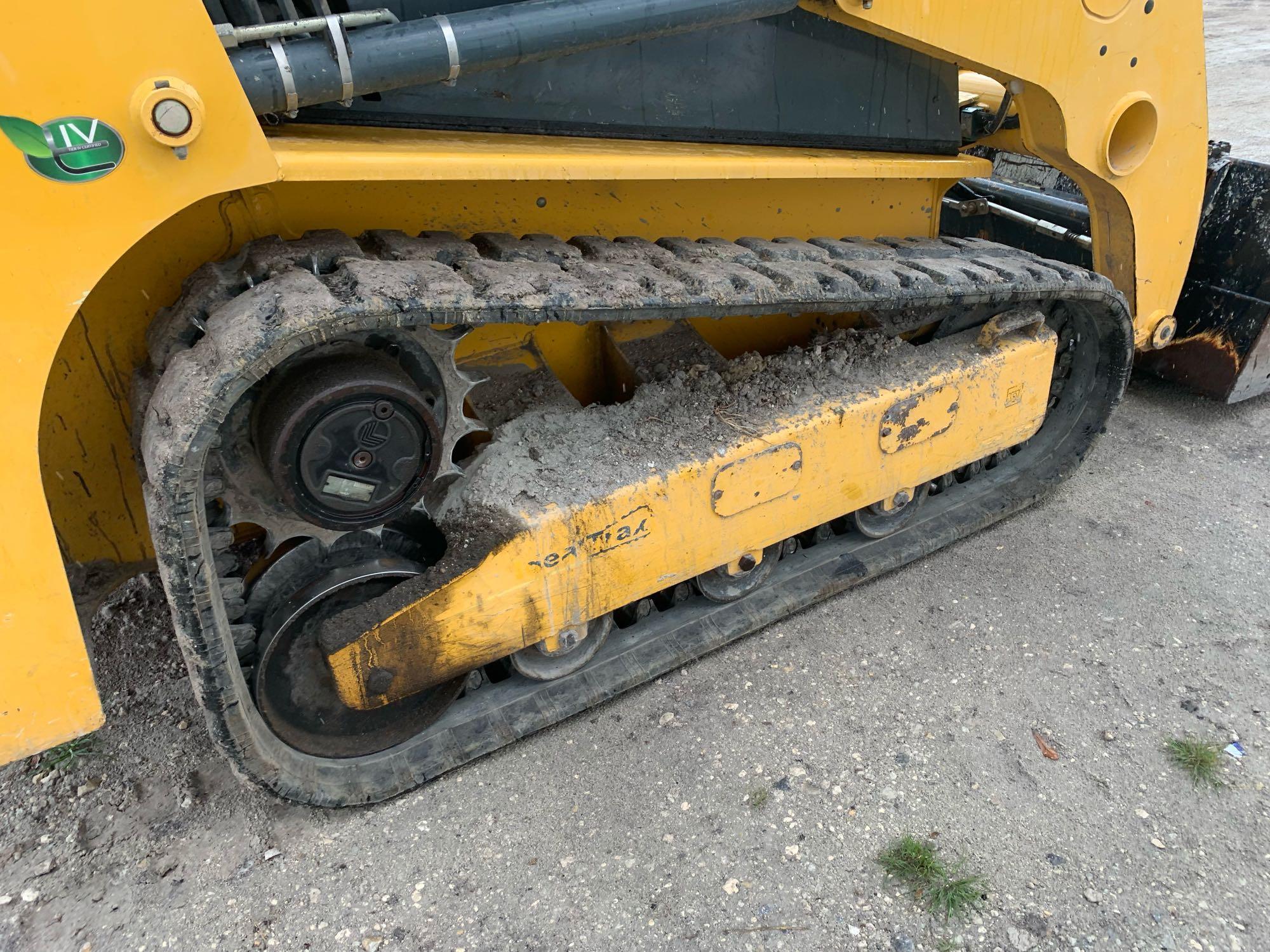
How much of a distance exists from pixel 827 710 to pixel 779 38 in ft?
5.46

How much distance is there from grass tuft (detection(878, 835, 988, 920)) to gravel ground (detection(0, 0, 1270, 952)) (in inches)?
1.0

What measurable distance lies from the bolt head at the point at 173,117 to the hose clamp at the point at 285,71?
22cm

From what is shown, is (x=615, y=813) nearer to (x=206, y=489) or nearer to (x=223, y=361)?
(x=206, y=489)

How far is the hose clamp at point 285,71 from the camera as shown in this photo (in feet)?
4.43

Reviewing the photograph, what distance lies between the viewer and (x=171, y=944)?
1.63 m

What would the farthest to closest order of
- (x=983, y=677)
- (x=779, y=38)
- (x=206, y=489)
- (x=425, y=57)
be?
(x=983, y=677), (x=779, y=38), (x=206, y=489), (x=425, y=57)

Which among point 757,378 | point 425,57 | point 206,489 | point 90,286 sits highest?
point 425,57

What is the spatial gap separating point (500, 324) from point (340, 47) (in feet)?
1.83

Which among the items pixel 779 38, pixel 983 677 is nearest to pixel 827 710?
pixel 983 677

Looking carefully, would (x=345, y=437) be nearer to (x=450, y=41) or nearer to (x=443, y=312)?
(x=443, y=312)

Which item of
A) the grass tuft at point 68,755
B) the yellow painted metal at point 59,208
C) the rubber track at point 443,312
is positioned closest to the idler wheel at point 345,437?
the rubber track at point 443,312

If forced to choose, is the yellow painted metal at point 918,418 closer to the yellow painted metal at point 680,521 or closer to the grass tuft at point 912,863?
the yellow painted metal at point 680,521

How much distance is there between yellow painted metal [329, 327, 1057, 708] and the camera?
5.86ft

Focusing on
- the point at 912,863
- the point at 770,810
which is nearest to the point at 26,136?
the point at 770,810
